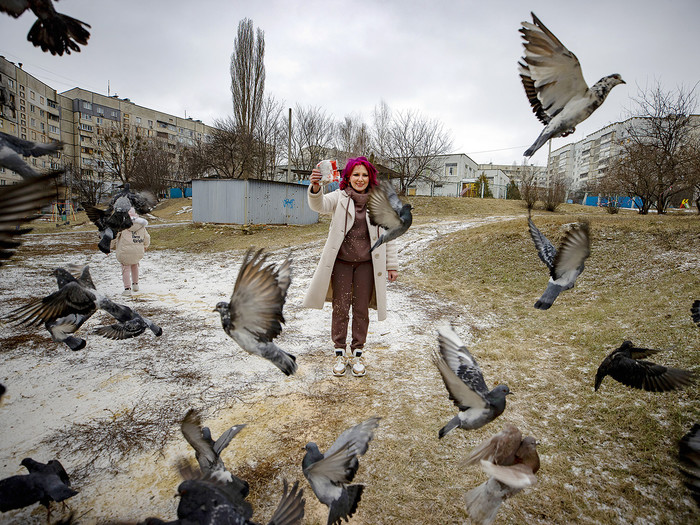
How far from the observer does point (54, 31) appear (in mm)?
1243

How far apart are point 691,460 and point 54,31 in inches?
113

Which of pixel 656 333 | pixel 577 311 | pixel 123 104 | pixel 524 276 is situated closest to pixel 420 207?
pixel 524 276

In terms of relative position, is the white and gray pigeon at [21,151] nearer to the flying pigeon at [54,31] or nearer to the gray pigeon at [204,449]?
the flying pigeon at [54,31]

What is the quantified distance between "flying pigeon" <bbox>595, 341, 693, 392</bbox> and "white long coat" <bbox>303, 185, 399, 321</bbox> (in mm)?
1830

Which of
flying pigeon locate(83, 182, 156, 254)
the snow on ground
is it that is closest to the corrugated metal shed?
the snow on ground

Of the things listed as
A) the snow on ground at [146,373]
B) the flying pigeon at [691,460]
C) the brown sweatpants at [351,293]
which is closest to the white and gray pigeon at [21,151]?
the snow on ground at [146,373]

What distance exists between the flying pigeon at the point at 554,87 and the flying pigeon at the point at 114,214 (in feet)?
9.31

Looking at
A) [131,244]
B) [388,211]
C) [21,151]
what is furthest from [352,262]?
[131,244]

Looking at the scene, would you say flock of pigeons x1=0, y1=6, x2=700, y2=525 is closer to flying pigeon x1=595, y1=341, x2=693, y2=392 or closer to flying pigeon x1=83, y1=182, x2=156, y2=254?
flying pigeon x1=595, y1=341, x2=693, y2=392

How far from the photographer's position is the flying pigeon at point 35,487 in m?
1.49

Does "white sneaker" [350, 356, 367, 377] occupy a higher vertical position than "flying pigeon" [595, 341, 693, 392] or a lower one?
lower

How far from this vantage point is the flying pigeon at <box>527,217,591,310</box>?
1.60 meters

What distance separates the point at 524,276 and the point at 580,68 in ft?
23.1

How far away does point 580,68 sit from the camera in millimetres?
1328
